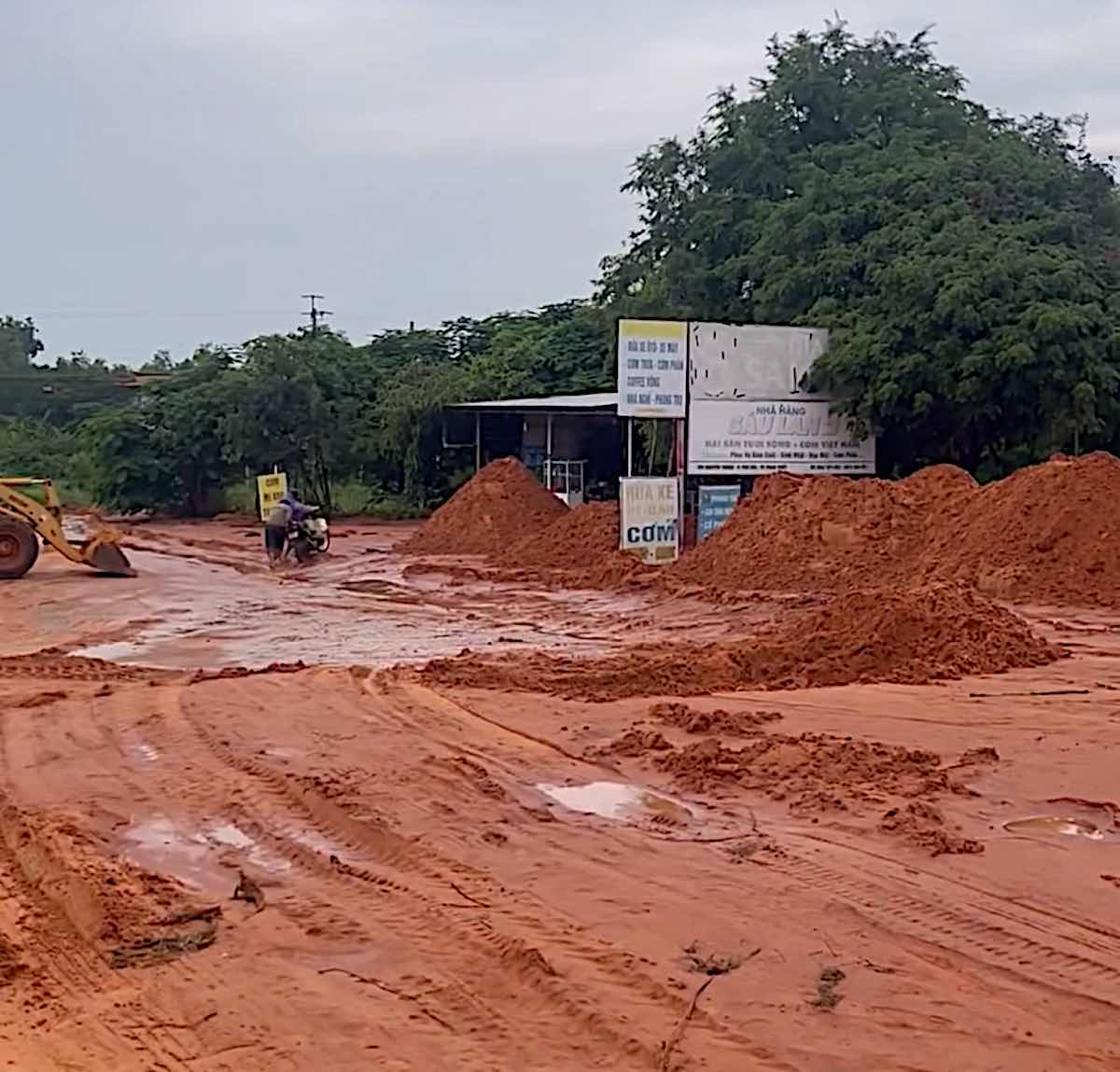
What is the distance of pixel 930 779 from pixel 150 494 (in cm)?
4113

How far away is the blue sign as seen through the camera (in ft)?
86.6

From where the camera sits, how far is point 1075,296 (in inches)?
1100

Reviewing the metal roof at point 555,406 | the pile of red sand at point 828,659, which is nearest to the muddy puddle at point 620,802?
the pile of red sand at point 828,659

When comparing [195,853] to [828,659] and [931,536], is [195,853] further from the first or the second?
[931,536]

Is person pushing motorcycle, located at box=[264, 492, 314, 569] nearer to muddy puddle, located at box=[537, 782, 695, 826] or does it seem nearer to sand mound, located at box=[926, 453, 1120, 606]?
sand mound, located at box=[926, 453, 1120, 606]

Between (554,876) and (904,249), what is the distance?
1000 inches

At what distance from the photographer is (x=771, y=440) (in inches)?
1087

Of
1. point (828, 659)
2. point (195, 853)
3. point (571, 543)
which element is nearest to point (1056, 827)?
point (195, 853)

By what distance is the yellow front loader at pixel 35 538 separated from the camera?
24.9 m

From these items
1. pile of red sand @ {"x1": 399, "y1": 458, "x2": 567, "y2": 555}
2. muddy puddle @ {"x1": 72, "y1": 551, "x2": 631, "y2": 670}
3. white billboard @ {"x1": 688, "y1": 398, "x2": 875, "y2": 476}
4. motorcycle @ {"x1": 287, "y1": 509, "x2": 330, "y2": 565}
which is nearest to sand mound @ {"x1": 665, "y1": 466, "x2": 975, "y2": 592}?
white billboard @ {"x1": 688, "y1": 398, "x2": 875, "y2": 476}

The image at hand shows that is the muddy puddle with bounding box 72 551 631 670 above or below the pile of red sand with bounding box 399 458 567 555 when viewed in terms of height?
below

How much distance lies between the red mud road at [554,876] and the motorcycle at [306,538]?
A: 578 inches

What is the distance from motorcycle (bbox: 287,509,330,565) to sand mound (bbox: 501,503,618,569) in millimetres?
3272

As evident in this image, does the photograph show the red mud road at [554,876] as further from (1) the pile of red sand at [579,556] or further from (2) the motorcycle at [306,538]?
(2) the motorcycle at [306,538]
